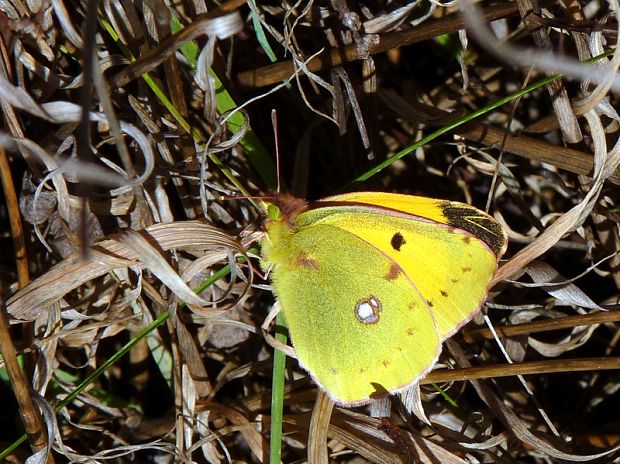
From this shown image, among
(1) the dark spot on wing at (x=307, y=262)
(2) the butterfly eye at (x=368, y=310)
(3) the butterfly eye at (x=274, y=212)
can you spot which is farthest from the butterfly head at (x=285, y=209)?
(2) the butterfly eye at (x=368, y=310)

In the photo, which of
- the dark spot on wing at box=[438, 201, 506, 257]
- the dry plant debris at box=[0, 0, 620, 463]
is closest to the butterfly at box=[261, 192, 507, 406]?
the dark spot on wing at box=[438, 201, 506, 257]

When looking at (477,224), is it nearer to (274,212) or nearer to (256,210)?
(274,212)

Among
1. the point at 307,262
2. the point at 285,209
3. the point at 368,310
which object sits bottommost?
the point at 368,310

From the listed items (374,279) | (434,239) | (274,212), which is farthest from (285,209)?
(434,239)

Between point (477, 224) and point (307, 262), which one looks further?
point (307, 262)

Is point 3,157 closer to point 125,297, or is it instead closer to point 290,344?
point 125,297

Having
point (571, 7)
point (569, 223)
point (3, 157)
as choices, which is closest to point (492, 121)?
point (571, 7)
